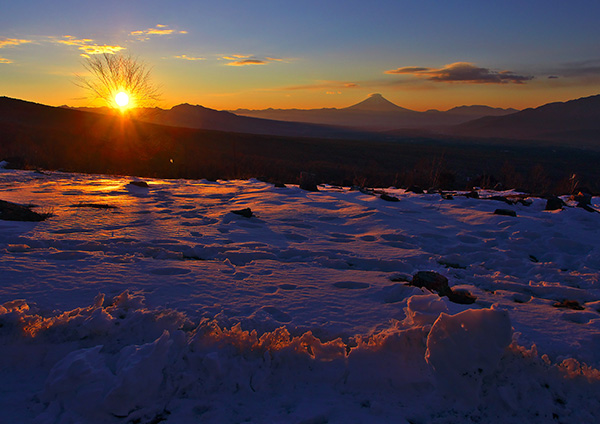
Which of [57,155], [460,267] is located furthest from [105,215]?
[57,155]

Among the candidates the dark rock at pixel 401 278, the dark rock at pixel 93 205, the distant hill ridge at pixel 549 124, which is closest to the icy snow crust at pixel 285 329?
the dark rock at pixel 401 278

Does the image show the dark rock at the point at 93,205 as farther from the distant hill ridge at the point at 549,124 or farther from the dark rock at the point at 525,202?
the distant hill ridge at the point at 549,124

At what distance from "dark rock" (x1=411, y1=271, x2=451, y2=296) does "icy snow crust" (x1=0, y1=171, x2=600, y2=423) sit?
0.13 metres

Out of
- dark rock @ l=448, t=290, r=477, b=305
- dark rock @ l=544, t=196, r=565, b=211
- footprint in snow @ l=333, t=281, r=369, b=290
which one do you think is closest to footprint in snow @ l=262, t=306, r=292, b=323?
footprint in snow @ l=333, t=281, r=369, b=290

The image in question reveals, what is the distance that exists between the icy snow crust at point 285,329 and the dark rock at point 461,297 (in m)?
0.11

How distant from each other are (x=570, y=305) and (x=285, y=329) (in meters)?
2.26

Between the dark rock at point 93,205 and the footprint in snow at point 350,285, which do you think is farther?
the dark rock at point 93,205

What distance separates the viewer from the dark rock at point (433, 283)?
2896 mm

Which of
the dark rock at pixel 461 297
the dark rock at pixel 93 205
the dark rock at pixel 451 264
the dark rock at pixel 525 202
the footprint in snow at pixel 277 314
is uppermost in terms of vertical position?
the dark rock at pixel 93 205

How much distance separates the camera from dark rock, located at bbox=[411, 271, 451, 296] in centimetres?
290

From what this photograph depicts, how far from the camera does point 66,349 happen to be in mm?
2016

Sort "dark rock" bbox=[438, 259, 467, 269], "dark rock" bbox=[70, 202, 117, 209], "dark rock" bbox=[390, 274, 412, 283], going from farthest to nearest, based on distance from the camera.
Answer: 1. "dark rock" bbox=[70, 202, 117, 209]
2. "dark rock" bbox=[438, 259, 467, 269]
3. "dark rock" bbox=[390, 274, 412, 283]

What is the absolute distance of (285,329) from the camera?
220 centimetres

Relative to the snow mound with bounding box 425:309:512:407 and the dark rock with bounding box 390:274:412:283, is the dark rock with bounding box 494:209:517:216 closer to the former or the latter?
the dark rock with bounding box 390:274:412:283
